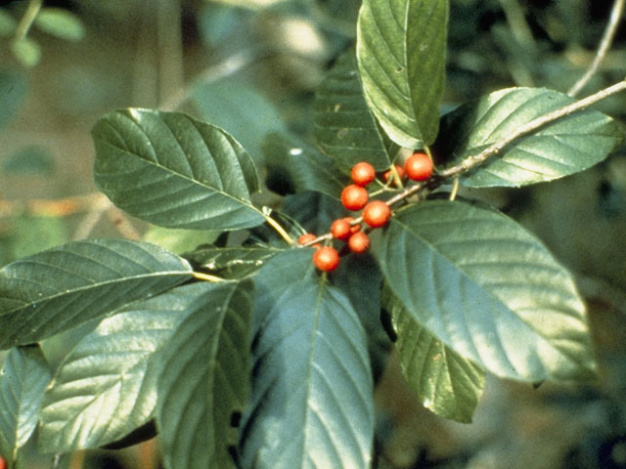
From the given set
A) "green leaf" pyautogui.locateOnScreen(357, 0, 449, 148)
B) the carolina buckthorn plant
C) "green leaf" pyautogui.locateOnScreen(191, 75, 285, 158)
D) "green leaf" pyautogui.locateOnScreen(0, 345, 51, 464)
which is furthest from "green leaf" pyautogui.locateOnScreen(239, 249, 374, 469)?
"green leaf" pyautogui.locateOnScreen(191, 75, 285, 158)

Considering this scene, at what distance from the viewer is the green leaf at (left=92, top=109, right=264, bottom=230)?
909 mm

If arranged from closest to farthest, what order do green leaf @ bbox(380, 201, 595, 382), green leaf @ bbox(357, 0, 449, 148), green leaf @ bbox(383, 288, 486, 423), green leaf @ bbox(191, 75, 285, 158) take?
green leaf @ bbox(380, 201, 595, 382) → green leaf @ bbox(357, 0, 449, 148) → green leaf @ bbox(383, 288, 486, 423) → green leaf @ bbox(191, 75, 285, 158)

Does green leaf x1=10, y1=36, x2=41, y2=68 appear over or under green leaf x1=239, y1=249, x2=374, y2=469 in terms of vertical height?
over

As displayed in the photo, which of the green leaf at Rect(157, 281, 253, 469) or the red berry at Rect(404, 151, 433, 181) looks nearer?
the green leaf at Rect(157, 281, 253, 469)

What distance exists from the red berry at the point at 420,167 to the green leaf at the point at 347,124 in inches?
3.8

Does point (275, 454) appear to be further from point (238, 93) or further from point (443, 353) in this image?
point (238, 93)

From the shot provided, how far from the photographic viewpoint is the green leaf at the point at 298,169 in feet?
3.56

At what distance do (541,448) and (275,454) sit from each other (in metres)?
2.94

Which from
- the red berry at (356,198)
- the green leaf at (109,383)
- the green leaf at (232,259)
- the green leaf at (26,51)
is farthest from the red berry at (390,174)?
the green leaf at (26,51)

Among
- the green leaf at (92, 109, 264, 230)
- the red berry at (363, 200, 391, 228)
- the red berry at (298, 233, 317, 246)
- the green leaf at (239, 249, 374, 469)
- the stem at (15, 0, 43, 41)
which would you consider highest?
the stem at (15, 0, 43, 41)

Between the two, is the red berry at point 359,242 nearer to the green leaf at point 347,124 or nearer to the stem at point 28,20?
the green leaf at point 347,124

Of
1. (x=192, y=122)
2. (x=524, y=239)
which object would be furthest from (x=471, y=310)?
(x=192, y=122)

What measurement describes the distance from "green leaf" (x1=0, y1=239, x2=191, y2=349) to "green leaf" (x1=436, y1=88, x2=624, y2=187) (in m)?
0.43

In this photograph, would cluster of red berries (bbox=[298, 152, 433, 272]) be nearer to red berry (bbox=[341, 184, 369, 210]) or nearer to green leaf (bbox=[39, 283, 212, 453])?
red berry (bbox=[341, 184, 369, 210])
